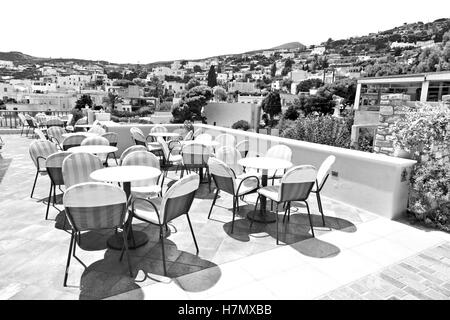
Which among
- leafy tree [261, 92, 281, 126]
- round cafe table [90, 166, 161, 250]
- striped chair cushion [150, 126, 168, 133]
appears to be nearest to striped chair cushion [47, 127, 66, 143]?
striped chair cushion [150, 126, 168, 133]

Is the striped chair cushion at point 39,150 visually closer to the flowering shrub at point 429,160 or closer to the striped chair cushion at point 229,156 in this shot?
the striped chair cushion at point 229,156

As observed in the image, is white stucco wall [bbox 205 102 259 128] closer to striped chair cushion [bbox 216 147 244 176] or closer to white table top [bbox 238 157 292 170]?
striped chair cushion [bbox 216 147 244 176]

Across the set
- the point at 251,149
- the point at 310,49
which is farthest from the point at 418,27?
the point at 251,149

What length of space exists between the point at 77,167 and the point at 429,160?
14.5ft

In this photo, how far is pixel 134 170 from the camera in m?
3.22

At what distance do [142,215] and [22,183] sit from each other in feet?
11.1

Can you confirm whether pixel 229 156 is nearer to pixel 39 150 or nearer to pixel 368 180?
pixel 368 180

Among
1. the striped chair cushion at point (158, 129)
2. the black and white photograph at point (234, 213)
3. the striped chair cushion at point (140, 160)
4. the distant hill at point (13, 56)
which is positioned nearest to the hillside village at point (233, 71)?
the distant hill at point (13, 56)

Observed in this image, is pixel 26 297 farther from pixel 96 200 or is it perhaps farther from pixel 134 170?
pixel 134 170

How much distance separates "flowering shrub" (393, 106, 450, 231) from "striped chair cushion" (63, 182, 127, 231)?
141 inches

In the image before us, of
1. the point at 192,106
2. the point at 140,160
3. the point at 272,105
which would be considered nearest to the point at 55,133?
the point at 140,160

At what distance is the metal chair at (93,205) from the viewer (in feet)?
7.38

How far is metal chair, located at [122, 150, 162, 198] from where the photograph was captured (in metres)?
3.56

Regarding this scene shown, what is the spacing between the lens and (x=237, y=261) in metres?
2.80
